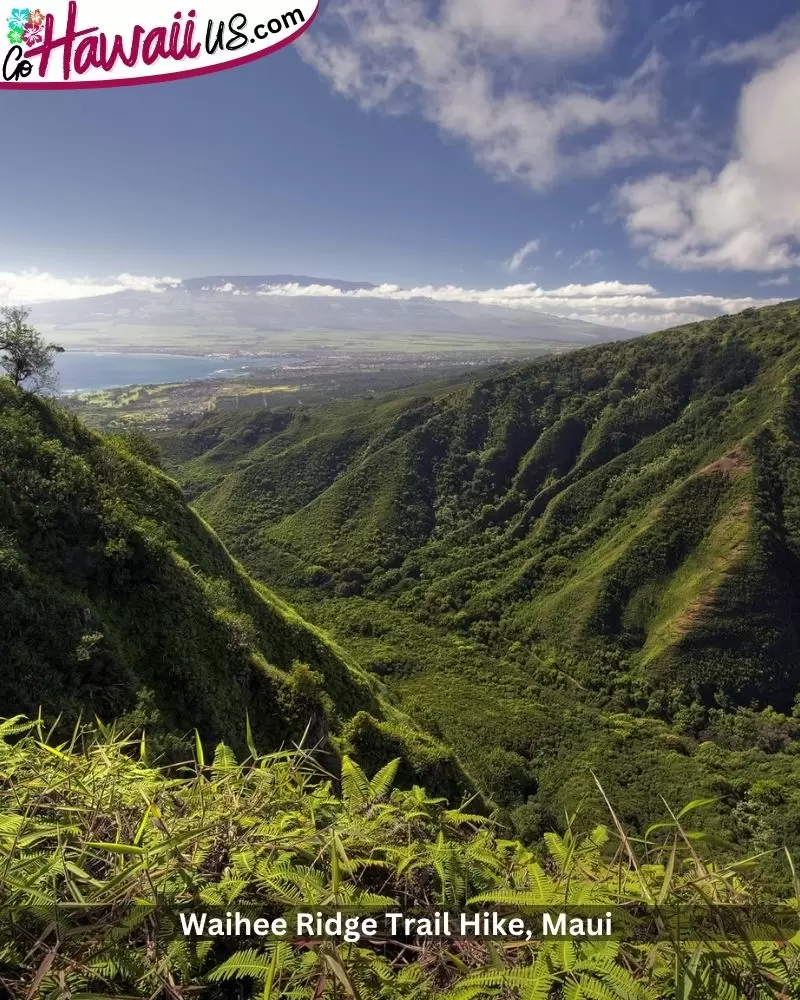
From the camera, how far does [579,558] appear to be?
8444 cm

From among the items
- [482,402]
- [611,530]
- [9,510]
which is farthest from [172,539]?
[482,402]

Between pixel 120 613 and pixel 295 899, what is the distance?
61.9 ft

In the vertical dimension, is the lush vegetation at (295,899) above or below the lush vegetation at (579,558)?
above

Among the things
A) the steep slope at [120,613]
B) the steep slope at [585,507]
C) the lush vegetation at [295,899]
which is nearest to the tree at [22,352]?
the steep slope at [120,613]

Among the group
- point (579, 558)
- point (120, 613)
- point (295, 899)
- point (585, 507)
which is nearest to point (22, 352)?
point (120, 613)

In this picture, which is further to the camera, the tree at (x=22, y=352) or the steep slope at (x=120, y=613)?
the tree at (x=22, y=352)

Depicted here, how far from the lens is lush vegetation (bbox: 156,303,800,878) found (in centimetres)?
5262

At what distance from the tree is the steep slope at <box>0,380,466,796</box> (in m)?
2.07

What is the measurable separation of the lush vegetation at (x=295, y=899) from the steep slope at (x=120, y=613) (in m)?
9.59

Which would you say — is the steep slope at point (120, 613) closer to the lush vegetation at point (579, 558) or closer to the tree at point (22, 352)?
the tree at point (22, 352)

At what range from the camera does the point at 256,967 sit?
1.79m

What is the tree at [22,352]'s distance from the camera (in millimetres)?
24078

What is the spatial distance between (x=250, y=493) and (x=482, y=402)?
195ft

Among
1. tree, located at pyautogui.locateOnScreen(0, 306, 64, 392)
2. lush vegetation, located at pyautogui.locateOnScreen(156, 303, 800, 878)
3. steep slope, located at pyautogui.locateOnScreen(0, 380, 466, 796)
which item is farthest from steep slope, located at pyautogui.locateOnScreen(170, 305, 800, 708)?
tree, located at pyautogui.locateOnScreen(0, 306, 64, 392)
